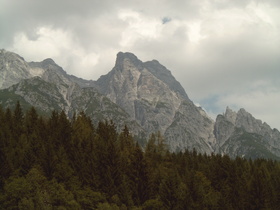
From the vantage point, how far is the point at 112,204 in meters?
79.8

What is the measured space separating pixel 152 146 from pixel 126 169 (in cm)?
3697

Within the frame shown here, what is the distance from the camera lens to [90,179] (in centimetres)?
8725

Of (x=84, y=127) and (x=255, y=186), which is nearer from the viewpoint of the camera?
(x=255, y=186)

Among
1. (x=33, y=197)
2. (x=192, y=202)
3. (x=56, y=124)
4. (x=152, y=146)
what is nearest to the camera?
(x=33, y=197)

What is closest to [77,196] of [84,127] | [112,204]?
[112,204]

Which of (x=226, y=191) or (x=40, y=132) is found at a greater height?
(x=40, y=132)

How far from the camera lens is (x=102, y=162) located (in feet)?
300

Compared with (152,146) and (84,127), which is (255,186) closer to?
(152,146)

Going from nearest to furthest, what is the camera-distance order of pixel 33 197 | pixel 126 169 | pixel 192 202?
pixel 33 197 → pixel 192 202 → pixel 126 169

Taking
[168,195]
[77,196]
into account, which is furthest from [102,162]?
[168,195]

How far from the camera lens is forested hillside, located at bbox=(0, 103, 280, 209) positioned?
74625mm

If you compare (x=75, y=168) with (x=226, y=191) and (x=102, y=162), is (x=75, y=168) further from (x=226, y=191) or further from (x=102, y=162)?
(x=226, y=191)

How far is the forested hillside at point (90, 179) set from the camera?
245 ft

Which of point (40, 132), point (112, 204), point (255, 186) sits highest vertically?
point (40, 132)
